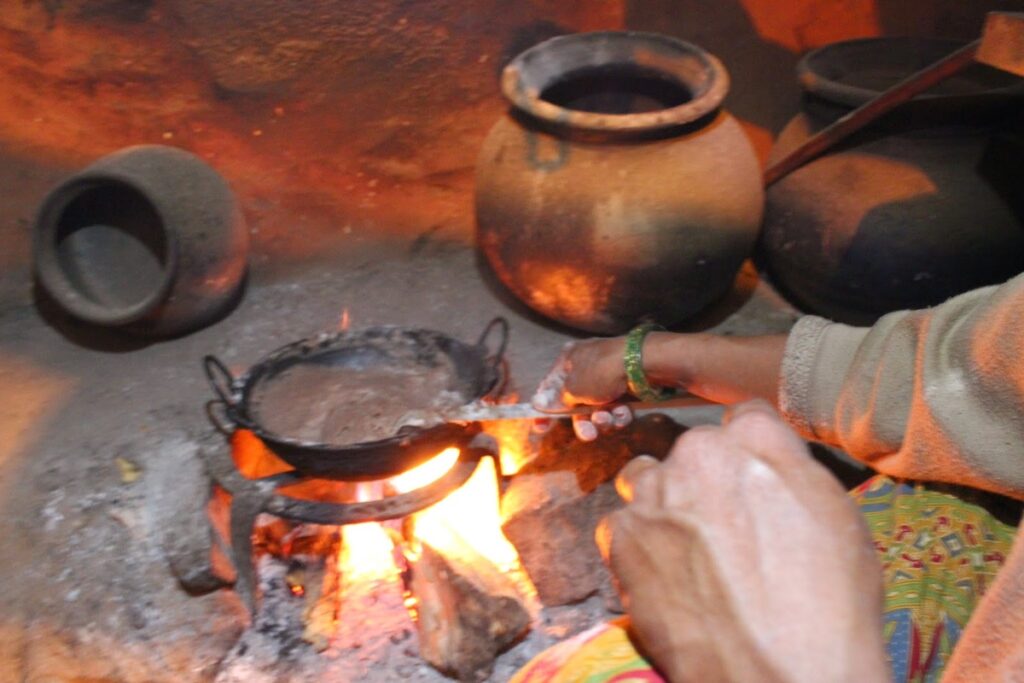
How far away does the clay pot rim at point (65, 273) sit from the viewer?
240 centimetres

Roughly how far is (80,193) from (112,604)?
4.14ft

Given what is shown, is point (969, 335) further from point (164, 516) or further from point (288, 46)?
point (288, 46)

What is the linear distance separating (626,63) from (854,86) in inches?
32.8

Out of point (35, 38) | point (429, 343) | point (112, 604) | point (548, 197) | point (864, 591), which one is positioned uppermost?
point (35, 38)

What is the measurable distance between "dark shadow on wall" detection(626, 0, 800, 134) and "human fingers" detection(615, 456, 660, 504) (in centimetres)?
227

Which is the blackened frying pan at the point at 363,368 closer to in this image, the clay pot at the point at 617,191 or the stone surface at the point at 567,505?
the stone surface at the point at 567,505

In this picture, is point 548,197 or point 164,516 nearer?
point 164,516

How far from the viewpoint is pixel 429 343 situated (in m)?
2.21

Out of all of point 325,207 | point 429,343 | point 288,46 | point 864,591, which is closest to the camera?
point 864,591

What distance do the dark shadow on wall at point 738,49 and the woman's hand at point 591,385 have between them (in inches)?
64.7

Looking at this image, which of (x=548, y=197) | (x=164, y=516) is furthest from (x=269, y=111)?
(x=164, y=516)

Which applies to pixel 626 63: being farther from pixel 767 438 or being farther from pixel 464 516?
pixel 767 438

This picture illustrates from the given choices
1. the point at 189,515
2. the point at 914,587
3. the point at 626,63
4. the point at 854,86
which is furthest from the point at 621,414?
the point at 854,86

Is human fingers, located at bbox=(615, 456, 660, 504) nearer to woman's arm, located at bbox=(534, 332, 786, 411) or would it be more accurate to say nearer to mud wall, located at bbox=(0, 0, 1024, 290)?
woman's arm, located at bbox=(534, 332, 786, 411)
